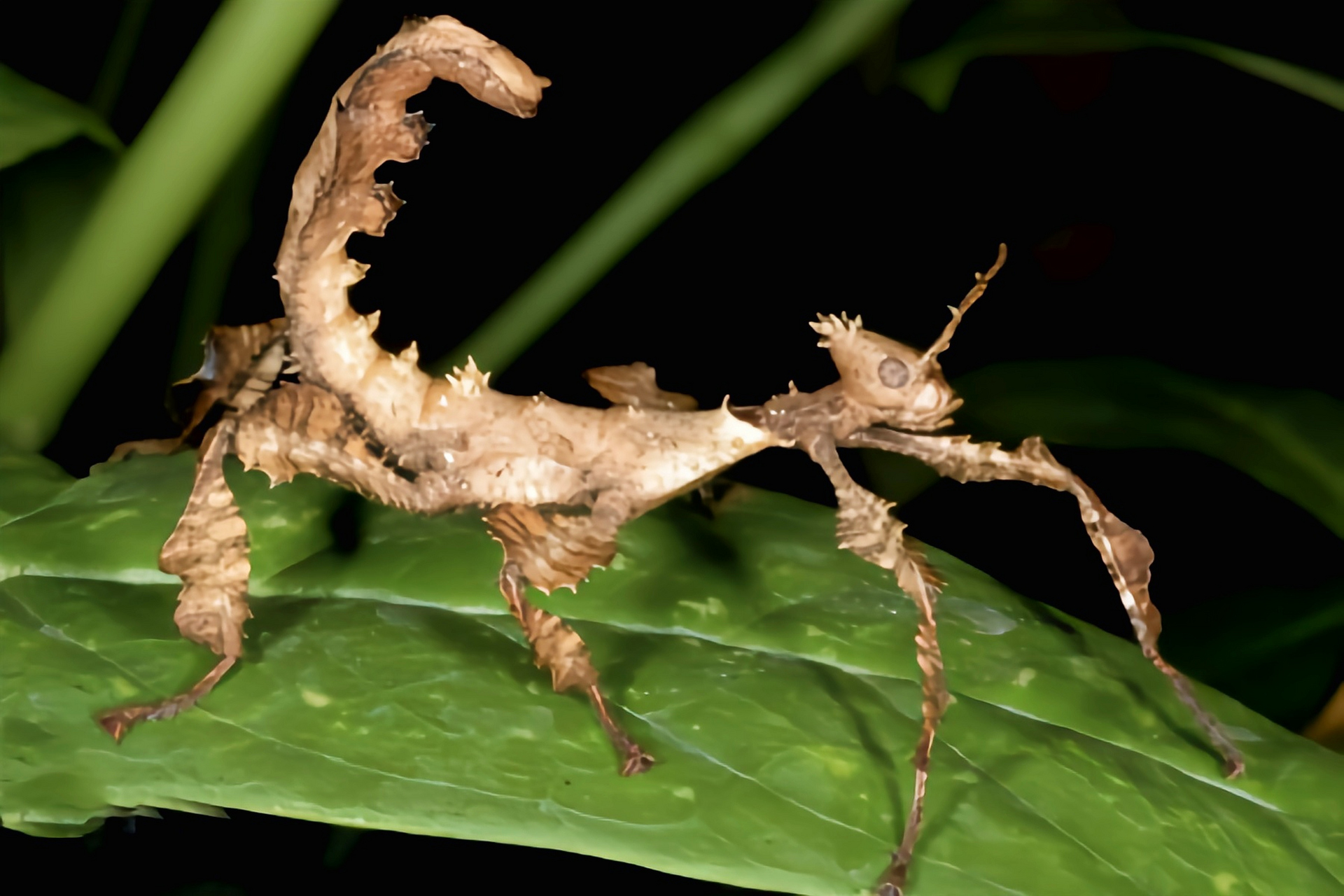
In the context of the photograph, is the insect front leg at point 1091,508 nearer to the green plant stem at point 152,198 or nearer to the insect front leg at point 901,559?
the insect front leg at point 901,559

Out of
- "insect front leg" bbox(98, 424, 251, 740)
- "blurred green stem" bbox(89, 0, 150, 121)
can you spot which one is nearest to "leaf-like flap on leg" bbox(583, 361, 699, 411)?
"insect front leg" bbox(98, 424, 251, 740)

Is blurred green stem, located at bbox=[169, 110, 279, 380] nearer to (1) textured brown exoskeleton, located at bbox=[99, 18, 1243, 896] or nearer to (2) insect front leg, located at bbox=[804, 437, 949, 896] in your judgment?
(1) textured brown exoskeleton, located at bbox=[99, 18, 1243, 896]

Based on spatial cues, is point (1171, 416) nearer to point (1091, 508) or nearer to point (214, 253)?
point (1091, 508)

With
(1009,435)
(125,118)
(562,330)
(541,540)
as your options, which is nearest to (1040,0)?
(1009,435)

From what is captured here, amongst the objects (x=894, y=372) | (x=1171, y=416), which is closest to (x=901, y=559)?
(x=894, y=372)

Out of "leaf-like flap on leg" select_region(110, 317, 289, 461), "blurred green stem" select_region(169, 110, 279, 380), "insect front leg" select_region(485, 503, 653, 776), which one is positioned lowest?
"insect front leg" select_region(485, 503, 653, 776)

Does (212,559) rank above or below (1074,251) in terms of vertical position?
below

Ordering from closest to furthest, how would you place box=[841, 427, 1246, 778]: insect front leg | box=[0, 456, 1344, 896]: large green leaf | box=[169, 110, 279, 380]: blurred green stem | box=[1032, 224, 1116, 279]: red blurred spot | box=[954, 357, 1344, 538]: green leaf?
box=[0, 456, 1344, 896]: large green leaf
box=[841, 427, 1246, 778]: insect front leg
box=[954, 357, 1344, 538]: green leaf
box=[169, 110, 279, 380]: blurred green stem
box=[1032, 224, 1116, 279]: red blurred spot
